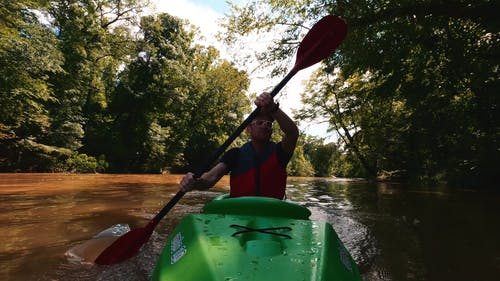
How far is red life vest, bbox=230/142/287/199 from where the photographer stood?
2812 millimetres

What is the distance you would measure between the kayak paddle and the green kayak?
96cm

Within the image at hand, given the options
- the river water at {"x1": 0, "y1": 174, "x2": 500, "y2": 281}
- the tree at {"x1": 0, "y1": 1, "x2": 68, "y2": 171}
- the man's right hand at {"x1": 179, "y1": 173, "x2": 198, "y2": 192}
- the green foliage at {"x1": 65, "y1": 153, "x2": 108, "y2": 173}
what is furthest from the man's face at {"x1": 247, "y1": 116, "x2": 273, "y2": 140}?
the green foliage at {"x1": 65, "y1": 153, "x2": 108, "y2": 173}

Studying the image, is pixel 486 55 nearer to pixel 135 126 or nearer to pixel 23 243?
pixel 23 243

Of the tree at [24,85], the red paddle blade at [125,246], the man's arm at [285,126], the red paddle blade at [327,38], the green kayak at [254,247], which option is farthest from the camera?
the tree at [24,85]

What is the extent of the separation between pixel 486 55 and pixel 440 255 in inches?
217

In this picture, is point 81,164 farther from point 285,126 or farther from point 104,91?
point 285,126

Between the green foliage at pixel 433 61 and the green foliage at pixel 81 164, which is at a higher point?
the green foliage at pixel 433 61

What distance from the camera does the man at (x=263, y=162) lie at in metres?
2.81

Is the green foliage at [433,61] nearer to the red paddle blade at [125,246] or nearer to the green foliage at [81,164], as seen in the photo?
the red paddle blade at [125,246]

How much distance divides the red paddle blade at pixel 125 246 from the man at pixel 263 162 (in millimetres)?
585

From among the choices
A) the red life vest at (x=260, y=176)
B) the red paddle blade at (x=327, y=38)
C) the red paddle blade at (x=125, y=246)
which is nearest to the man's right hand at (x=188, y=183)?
the red life vest at (x=260, y=176)

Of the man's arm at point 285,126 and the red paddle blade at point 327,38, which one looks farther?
the red paddle blade at point 327,38

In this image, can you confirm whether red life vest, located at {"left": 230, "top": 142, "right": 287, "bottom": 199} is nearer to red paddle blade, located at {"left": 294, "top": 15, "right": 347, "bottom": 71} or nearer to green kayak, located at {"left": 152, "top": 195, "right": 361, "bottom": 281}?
green kayak, located at {"left": 152, "top": 195, "right": 361, "bottom": 281}

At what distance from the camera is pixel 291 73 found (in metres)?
3.12
